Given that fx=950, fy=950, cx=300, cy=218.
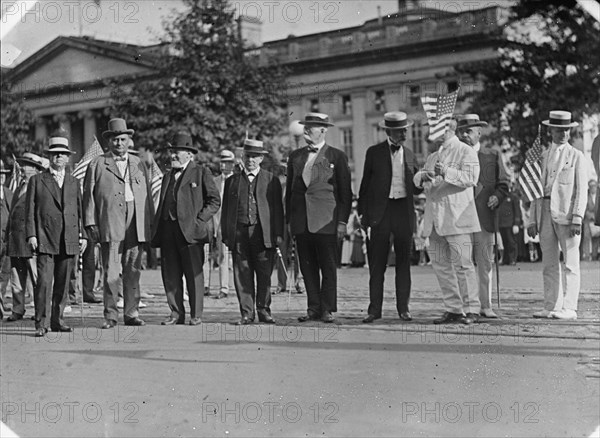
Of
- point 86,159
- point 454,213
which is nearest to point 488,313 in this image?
point 454,213

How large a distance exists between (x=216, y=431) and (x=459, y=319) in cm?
267

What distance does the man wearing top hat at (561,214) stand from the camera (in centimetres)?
700

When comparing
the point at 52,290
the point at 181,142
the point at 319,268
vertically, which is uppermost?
the point at 181,142

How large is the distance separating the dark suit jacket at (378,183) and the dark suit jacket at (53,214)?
2530 millimetres

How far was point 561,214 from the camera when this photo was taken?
729 centimetres

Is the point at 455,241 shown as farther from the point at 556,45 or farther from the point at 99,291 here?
the point at 99,291

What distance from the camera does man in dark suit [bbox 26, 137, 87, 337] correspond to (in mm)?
8281

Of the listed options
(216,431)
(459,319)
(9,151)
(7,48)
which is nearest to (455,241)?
(459,319)

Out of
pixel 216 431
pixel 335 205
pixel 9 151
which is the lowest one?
pixel 216 431

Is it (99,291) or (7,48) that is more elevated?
(7,48)

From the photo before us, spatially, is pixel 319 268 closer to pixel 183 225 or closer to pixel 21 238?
pixel 183 225

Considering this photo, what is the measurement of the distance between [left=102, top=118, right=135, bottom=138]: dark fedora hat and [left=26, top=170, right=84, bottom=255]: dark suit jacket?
611 millimetres

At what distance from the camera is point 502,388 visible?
17.8ft

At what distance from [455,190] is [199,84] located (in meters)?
3.67
